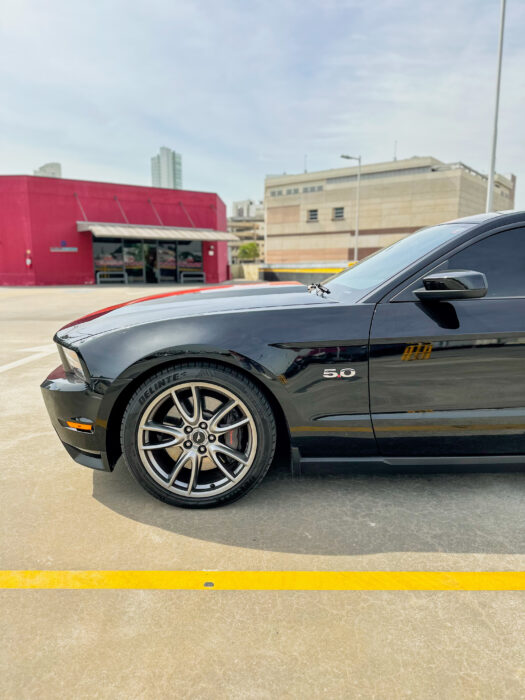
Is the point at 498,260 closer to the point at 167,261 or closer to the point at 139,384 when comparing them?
the point at 139,384

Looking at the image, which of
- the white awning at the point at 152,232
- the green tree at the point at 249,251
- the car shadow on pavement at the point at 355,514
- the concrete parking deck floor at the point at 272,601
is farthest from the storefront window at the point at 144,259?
the green tree at the point at 249,251

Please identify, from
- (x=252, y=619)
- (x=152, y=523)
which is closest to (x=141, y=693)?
(x=252, y=619)

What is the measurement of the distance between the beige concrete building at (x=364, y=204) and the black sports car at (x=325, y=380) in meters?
54.7

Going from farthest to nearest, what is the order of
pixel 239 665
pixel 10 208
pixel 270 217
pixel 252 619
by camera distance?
pixel 270 217 → pixel 10 208 → pixel 252 619 → pixel 239 665

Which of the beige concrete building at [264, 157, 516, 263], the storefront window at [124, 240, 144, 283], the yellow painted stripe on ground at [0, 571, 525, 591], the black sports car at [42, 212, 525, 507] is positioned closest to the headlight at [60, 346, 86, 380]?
the black sports car at [42, 212, 525, 507]

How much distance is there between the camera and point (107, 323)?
288cm

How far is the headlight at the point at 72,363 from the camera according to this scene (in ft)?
8.87

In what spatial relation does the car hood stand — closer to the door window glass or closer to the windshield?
the windshield

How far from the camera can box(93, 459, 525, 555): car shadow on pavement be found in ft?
7.80

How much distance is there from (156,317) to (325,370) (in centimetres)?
99

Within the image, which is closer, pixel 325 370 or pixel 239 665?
pixel 239 665

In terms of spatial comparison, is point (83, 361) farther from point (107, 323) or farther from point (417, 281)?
point (417, 281)

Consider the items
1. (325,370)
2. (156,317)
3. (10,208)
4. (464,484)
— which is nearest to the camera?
(325,370)

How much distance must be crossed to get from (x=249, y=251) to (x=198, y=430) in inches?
4265
